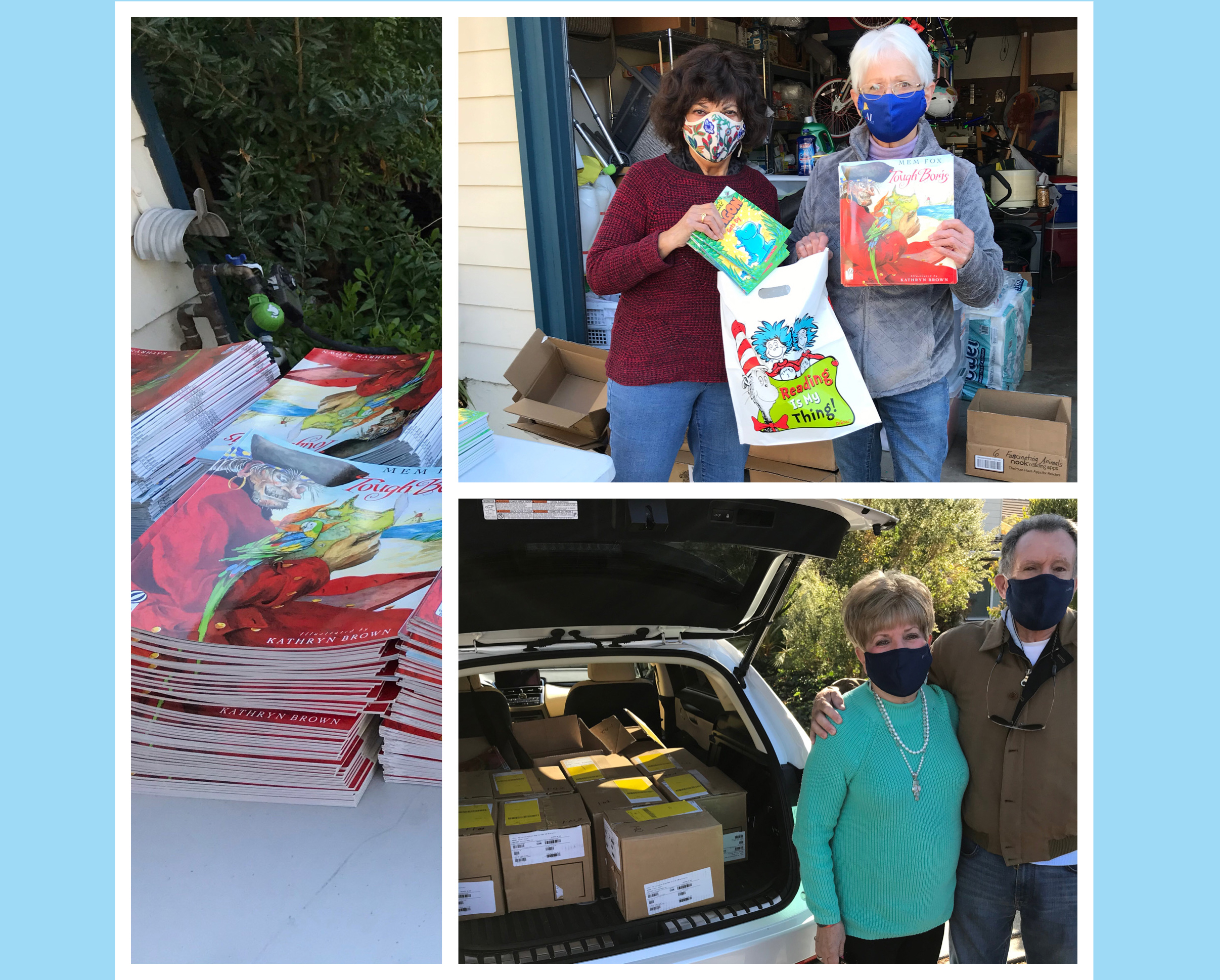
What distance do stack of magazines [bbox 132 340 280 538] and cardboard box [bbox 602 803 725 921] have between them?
1316 mm

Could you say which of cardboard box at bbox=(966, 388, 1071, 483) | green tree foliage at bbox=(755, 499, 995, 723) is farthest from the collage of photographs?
green tree foliage at bbox=(755, 499, 995, 723)

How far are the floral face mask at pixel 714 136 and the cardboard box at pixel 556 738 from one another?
179cm

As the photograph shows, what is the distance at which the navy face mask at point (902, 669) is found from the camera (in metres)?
1.83

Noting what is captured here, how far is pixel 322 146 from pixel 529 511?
7.73 feet

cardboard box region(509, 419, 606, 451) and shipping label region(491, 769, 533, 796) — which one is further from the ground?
cardboard box region(509, 419, 606, 451)

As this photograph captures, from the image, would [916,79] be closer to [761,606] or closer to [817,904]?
[761,606]

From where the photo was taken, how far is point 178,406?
230 cm

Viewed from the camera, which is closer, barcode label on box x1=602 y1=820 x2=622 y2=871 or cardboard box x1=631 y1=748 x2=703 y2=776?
barcode label on box x1=602 y1=820 x2=622 y2=871

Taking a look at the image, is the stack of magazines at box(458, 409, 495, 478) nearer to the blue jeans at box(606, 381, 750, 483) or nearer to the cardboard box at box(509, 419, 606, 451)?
the blue jeans at box(606, 381, 750, 483)

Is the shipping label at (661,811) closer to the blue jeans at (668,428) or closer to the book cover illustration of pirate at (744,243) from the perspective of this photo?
the blue jeans at (668,428)

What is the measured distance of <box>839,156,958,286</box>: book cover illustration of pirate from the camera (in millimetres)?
1788

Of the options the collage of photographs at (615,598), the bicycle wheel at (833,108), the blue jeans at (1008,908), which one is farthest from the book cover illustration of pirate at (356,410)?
the bicycle wheel at (833,108)

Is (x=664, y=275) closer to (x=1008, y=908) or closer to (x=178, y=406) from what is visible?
(x=178, y=406)

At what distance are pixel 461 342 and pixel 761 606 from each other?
8.71 ft
